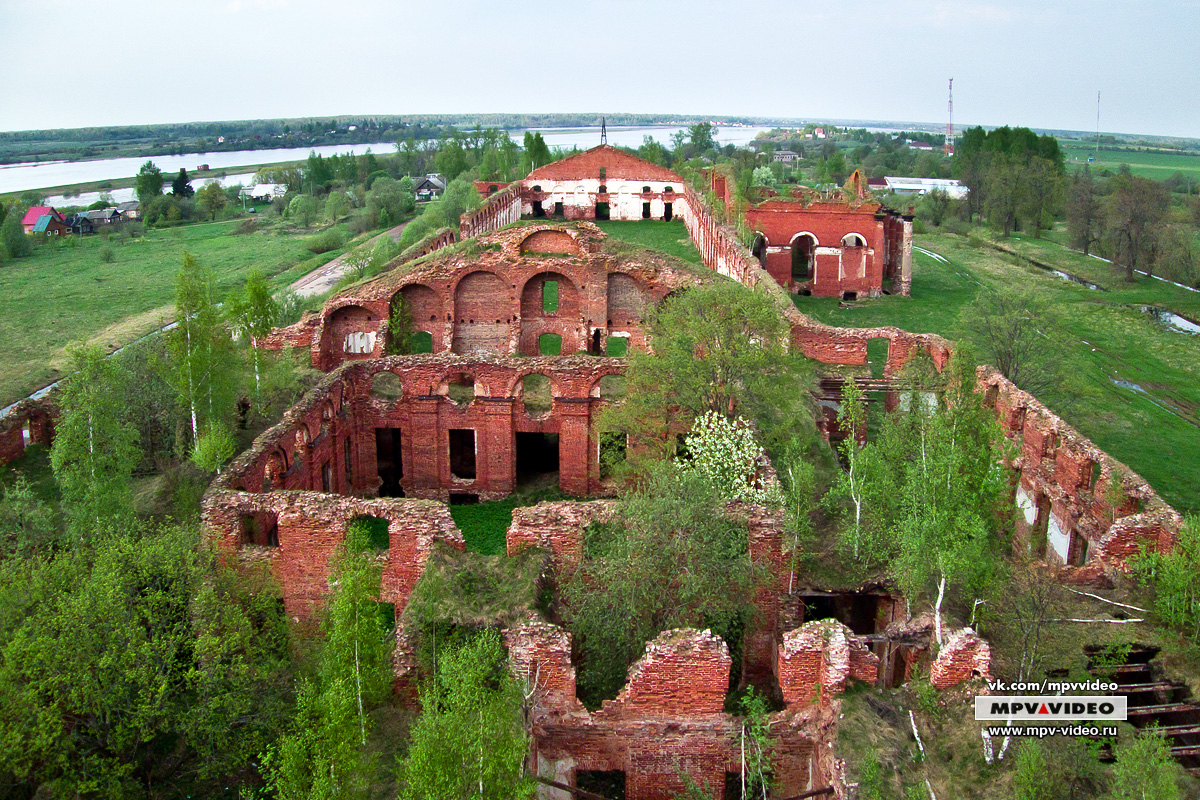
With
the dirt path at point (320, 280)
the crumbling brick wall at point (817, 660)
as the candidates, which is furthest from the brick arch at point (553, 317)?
the dirt path at point (320, 280)

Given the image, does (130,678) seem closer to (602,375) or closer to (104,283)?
(602,375)

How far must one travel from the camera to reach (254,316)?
25.5 meters

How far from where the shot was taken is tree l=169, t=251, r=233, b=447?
21.6 m

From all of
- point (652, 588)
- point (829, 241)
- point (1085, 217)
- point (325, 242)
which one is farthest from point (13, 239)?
point (1085, 217)

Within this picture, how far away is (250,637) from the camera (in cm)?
1535

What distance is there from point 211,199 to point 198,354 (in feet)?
307

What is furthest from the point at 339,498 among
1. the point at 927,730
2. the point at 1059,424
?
the point at 1059,424

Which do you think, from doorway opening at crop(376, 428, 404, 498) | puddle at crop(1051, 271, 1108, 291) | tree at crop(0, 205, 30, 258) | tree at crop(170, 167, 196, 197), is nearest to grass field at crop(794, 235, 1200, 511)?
puddle at crop(1051, 271, 1108, 291)

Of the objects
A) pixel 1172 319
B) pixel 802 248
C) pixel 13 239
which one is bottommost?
pixel 1172 319

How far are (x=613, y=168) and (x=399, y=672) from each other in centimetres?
6802

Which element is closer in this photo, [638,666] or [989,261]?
[638,666]

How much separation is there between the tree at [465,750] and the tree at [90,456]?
1013 centimetres

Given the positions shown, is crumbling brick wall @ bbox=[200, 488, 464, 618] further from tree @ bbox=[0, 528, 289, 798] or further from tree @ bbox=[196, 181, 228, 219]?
tree @ bbox=[196, 181, 228, 219]

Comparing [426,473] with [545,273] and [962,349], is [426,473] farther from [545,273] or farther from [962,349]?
[962,349]
